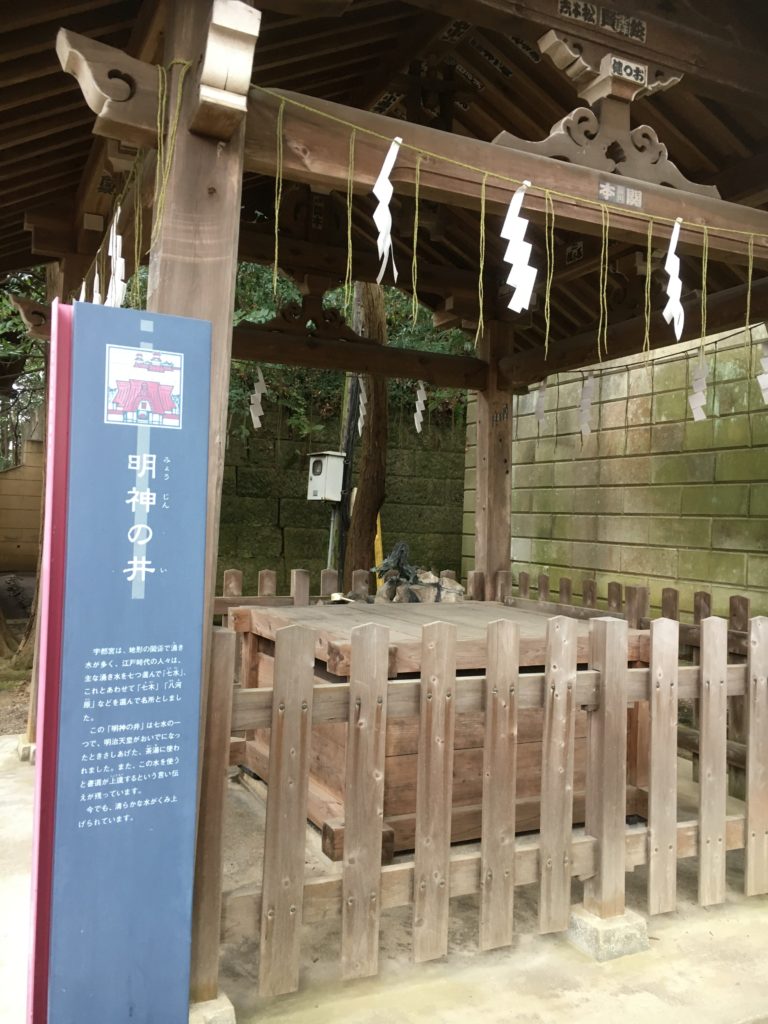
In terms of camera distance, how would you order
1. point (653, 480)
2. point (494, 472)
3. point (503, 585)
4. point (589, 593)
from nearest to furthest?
point (589, 593)
point (503, 585)
point (494, 472)
point (653, 480)

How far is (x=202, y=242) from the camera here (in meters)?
2.54

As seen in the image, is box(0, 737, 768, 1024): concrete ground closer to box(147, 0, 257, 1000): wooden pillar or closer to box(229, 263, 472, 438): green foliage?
box(147, 0, 257, 1000): wooden pillar

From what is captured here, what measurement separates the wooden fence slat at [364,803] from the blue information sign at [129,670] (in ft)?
2.03

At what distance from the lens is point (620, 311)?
6082 mm

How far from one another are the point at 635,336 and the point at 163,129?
394 cm

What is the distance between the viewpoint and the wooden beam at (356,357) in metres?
5.81

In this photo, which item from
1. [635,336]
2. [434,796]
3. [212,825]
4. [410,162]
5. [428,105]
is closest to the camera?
[212,825]

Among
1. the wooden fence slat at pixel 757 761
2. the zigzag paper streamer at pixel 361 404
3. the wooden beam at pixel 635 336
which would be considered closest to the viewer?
the wooden fence slat at pixel 757 761

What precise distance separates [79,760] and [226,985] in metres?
1.22

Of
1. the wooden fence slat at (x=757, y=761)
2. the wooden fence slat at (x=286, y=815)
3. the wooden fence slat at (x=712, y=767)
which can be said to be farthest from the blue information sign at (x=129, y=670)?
the wooden fence slat at (x=757, y=761)

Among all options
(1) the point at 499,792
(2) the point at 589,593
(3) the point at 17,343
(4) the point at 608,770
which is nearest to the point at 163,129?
→ (1) the point at 499,792

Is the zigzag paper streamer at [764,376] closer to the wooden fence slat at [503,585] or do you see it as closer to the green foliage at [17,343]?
the wooden fence slat at [503,585]

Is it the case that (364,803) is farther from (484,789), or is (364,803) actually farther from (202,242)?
(202,242)

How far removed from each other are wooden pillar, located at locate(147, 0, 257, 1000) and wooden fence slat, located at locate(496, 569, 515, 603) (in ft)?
13.0
